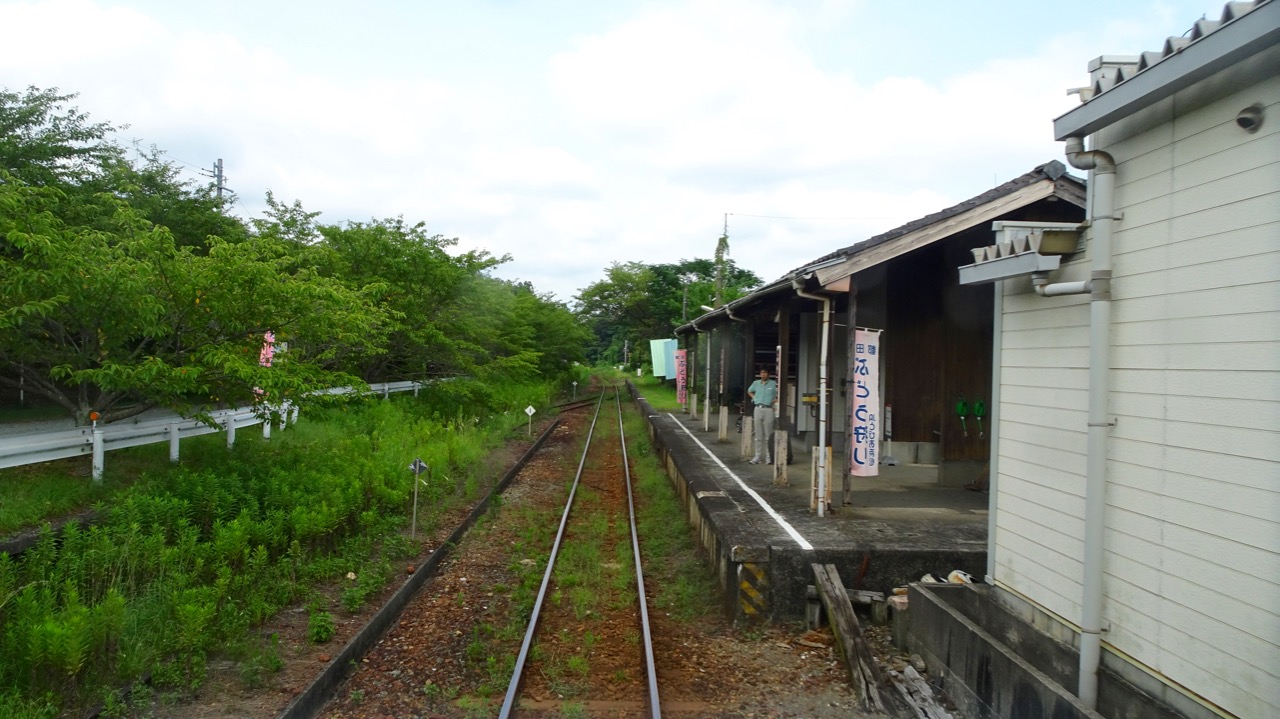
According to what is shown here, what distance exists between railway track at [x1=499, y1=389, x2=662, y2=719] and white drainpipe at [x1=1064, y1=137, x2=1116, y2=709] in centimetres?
230

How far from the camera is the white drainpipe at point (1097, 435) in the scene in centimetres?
348

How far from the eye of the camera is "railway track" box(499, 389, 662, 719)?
14.8ft

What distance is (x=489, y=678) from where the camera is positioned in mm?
4809

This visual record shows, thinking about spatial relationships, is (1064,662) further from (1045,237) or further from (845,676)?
(1045,237)

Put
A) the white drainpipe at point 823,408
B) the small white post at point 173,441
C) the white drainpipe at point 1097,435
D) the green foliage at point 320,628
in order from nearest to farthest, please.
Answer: the white drainpipe at point 1097,435
the green foliage at point 320,628
the white drainpipe at point 823,408
the small white post at point 173,441

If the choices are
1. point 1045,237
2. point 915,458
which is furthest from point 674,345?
point 1045,237

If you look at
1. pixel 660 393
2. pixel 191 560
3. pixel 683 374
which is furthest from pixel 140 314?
pixel 660 393

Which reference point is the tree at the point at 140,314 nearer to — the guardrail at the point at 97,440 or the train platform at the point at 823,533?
the guardrail at the point at 97,440

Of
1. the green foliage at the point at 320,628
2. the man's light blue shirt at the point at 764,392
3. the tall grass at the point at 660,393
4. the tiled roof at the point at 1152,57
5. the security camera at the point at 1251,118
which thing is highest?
the tiled roof at the point at 1152,57

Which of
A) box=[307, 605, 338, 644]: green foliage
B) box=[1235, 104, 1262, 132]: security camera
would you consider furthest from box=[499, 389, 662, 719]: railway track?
box=[1235, 104, 1262, 132]: security camera

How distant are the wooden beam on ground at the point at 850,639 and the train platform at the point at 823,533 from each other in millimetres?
239

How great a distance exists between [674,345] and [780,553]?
1124 inches

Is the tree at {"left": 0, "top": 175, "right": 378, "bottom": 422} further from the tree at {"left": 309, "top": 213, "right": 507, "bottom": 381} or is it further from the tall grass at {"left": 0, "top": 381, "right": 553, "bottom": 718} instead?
the tree at {"left": 309, "top": 213, "right": 507, "bottom": 381}

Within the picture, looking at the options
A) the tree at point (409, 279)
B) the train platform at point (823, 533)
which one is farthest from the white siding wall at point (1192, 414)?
the tree at point (409, 279)
